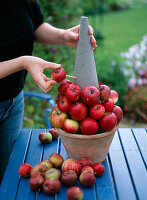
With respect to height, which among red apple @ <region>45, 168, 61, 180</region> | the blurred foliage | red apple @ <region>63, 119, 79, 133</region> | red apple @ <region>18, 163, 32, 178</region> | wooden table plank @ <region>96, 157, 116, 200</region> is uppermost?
red apple @ <region>63, 119, 79, 133</region>

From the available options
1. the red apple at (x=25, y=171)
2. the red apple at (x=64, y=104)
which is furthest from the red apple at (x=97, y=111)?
the red apple at (x=25, y=171)

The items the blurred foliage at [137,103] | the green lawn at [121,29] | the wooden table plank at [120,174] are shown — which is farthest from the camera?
the green lawn at [121,29]

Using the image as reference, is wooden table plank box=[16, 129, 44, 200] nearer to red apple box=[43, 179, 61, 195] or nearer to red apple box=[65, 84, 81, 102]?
red apple box=[43, 179, 61, 195]

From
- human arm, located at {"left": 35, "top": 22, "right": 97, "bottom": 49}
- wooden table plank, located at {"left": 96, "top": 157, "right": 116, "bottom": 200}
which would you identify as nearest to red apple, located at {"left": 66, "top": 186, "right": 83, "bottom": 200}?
wooden table plank, located at {"left": 96, "top": 157, "right": 116, "bottom": 200}

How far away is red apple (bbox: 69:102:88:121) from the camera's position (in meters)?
1.25

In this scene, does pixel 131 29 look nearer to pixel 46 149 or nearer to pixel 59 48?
pixel 59 48

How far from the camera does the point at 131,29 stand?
9000mm

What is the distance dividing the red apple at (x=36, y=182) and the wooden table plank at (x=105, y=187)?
0.91ft

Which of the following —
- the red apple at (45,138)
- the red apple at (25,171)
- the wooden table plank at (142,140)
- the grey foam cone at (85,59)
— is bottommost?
the wooden table plank at (142,140)

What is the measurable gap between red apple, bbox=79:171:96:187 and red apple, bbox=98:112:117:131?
23 centimetres

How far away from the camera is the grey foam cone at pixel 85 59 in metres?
1.37

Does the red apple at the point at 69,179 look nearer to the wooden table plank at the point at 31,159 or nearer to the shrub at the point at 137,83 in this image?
the wooden table plank at the point at 31,159

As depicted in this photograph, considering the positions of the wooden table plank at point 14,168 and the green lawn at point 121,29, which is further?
the green lawn at point 121,29

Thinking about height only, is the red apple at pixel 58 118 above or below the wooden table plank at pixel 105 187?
above
